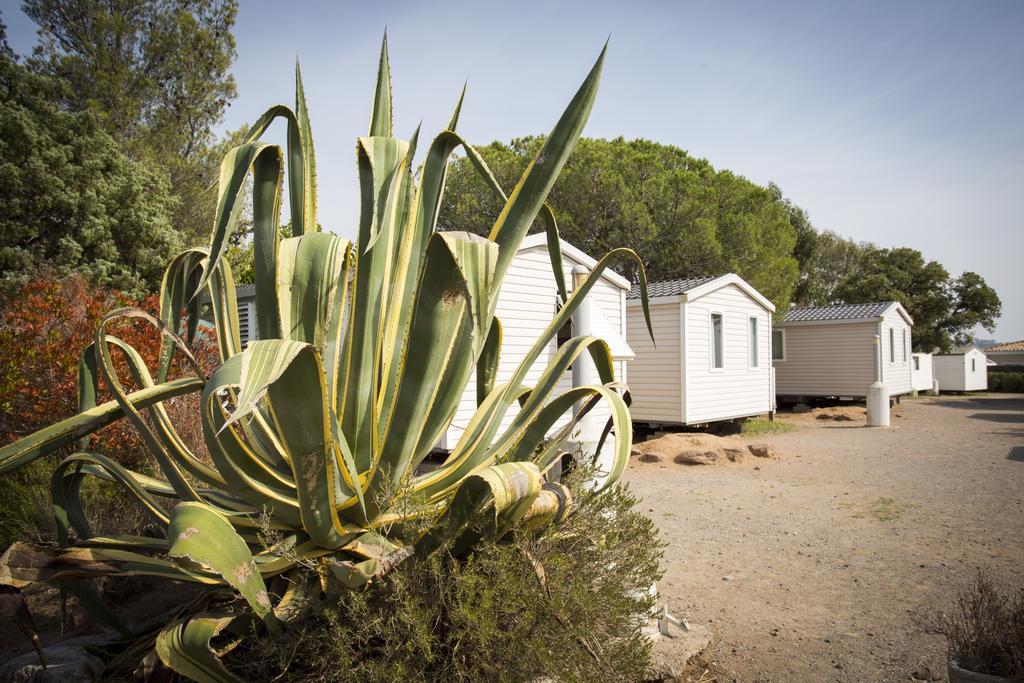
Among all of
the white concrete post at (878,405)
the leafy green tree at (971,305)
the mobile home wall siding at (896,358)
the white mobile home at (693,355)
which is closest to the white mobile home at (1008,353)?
the leafy green tree at (971,305)

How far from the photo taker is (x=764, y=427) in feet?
52.5

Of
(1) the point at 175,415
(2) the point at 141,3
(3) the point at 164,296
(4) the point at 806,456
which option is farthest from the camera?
(2) the point at 141,3

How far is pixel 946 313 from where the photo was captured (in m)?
36.1

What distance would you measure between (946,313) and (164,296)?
4154 centimetres

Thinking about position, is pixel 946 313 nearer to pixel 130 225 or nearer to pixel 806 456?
pixel 806 456

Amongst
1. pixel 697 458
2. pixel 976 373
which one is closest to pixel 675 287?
pixel 697 458

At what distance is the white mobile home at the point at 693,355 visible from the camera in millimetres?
13609

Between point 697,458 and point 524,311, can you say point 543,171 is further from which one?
point 697,458

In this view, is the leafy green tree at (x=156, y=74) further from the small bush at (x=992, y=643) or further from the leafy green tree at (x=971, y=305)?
the leafy green tree at (x=971, y=305)

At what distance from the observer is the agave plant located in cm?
194

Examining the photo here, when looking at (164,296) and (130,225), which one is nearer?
(164,296)

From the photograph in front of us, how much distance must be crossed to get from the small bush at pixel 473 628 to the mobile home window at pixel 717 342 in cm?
1266

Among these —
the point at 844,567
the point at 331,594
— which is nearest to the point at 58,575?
the point at 331,594

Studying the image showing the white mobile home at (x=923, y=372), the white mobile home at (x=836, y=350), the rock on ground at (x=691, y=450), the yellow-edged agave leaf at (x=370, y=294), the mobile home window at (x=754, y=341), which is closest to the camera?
the yellow-edged agave leaf at (x=370, y=294)
